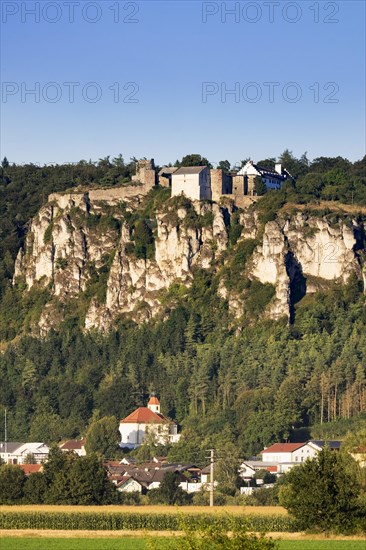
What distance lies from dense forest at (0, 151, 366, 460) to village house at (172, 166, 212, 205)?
5.15m

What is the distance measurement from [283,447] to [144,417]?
15684 mm

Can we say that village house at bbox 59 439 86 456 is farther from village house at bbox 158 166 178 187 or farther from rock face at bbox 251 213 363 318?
village house at bbox 158 166 178 187

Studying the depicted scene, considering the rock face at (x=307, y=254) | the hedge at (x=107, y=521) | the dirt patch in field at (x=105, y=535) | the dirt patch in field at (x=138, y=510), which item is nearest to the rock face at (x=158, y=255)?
the rock face at (x=307, y=254)

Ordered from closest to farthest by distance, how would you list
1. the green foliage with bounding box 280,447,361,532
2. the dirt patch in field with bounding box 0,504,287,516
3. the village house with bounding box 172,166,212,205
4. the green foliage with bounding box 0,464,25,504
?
the green foliage with bounding box 280,447,361,532
the dirt patch in field with bounding box 0,504,287,516
the green foliage with bounding box 0,464,25,504
the village house with bounding box 172,166,212,205

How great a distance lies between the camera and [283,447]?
130 meters

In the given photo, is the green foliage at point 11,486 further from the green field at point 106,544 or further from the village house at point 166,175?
the village house at point 166,175

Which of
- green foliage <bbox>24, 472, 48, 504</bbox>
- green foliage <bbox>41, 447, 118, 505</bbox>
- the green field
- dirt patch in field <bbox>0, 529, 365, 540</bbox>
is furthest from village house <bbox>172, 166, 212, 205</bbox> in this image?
the green field

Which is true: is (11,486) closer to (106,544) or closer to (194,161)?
(106,544)

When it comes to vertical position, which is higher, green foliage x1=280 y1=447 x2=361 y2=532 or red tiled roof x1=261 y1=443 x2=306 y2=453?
red tiled roof x1=261 y1=443 x2=306 y2=453

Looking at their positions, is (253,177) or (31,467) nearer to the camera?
(31,467)

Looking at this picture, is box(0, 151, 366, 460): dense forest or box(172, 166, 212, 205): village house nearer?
box(0, 151, 366, 460): dense forest

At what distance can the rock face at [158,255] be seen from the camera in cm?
15212

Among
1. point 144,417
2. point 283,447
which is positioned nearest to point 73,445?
point 144,417

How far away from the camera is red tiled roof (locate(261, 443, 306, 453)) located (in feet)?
422
